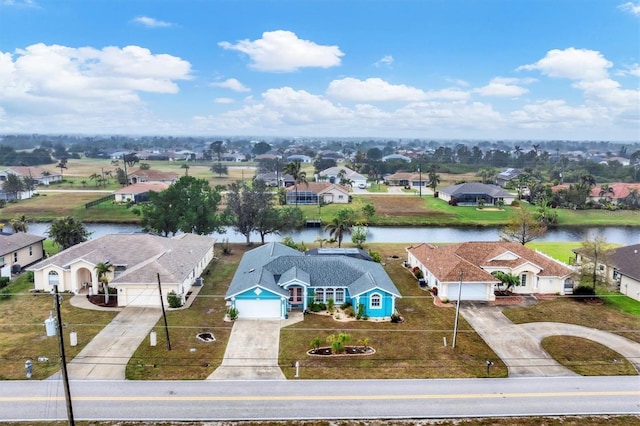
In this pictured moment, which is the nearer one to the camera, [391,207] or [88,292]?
[88,292]

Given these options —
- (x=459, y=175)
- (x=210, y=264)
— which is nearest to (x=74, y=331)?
(x=210, y=264)

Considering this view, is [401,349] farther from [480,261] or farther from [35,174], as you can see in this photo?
[35,174]

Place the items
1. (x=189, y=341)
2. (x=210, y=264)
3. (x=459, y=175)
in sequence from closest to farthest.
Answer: (x=189, y=341) < (x=210, y=264) < (x=459, y=175)

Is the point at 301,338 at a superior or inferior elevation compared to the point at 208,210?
inferior

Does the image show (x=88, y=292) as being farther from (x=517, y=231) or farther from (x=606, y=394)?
(x=517, y=231)

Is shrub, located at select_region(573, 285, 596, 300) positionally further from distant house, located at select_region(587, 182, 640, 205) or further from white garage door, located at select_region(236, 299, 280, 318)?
distant house, located at select_region(587, 182, 640, 205)

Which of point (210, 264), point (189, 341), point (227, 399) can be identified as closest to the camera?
point (227, 399)
